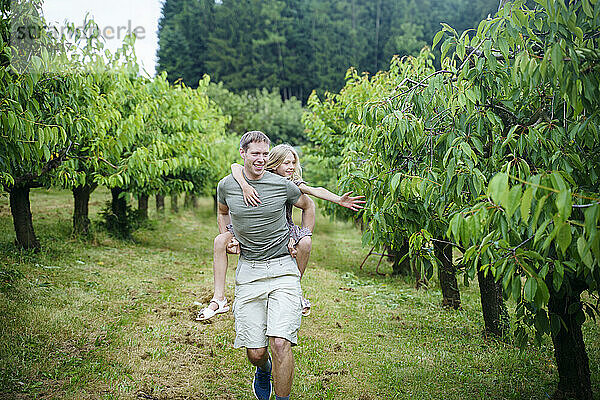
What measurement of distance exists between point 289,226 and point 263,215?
0.32 m

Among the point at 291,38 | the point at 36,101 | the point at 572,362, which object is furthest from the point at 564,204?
the point at 291,38

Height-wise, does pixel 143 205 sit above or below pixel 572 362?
below

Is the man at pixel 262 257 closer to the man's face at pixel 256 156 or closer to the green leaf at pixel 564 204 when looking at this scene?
the man's face at pixel 256 156

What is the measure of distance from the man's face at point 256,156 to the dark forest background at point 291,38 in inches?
1783

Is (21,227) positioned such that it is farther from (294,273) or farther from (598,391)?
(598,391)

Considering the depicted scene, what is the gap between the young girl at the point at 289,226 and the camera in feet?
11.5

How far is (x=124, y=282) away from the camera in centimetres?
841

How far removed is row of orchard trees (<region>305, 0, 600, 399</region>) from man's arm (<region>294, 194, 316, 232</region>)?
41 centimetres

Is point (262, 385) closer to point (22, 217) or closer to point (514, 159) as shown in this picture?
point (514, 159)

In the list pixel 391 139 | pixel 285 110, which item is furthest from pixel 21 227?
pixel 285 110

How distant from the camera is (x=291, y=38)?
55.1m

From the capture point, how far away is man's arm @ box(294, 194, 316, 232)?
12.2 ft

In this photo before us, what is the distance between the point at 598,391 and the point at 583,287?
1.38 metres

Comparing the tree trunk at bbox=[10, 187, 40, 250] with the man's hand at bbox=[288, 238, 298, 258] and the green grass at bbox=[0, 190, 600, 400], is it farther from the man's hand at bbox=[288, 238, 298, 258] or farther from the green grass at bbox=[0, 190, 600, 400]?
the man's hand at bbox=[288, 238, 298, 258]
